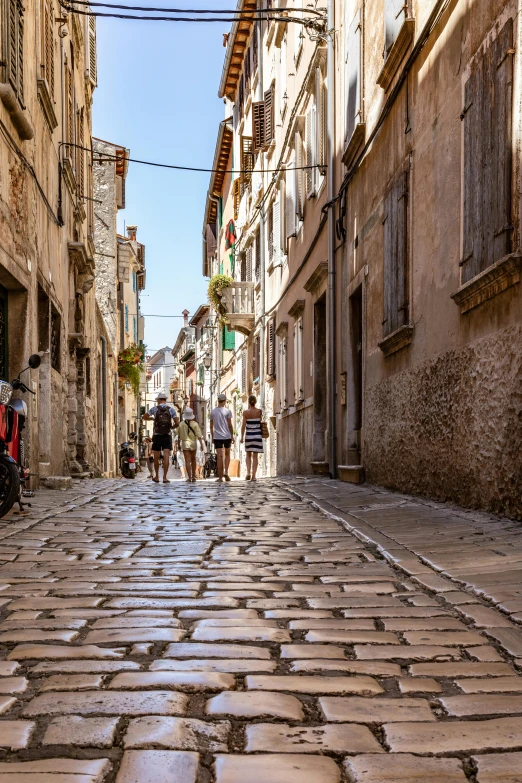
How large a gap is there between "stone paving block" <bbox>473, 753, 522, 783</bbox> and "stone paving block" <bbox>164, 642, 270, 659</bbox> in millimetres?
1131

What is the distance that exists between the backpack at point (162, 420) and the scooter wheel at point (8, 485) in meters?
8.61

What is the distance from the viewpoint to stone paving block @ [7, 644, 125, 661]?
11.2 ft

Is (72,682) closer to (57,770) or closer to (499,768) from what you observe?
(57,770)

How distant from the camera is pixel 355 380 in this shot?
552 inches

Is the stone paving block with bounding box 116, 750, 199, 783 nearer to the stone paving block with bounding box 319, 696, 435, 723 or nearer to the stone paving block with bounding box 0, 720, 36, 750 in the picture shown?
the stone paving block with bounding box 0, 720, 36, 750

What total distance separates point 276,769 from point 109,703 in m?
0.69

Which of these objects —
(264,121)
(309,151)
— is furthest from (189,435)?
(264,121)

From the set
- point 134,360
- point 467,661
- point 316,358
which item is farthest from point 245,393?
point 467,661

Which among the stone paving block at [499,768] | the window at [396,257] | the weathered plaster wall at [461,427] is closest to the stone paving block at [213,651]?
the stone paving block at [499,768]

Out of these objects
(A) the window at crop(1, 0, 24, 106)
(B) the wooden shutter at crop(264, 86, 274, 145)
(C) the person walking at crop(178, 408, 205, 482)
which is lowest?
(C) the person walking at crop(178, 408, 205, 482)

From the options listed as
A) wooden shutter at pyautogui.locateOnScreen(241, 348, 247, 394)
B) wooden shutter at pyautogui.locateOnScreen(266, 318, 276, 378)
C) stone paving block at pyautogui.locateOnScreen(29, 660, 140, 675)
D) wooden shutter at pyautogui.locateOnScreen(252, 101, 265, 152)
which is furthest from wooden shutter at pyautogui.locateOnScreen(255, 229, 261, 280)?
stone paving block at pyautogui.locateOnScreen(29, 660, 140, 675)

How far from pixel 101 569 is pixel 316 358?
1195cm

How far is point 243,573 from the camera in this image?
17.2ft

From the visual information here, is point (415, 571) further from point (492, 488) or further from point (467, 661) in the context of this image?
point (492, 488)
